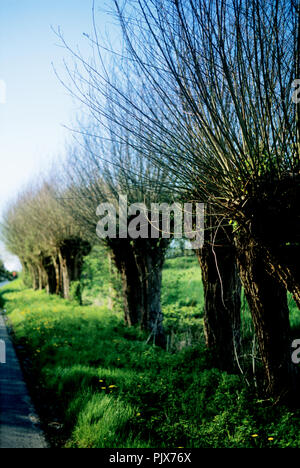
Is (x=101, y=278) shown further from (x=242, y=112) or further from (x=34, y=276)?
(x=34, y=276)

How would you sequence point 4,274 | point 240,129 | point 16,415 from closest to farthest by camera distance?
point 240,129, point 16,415, point 4,274

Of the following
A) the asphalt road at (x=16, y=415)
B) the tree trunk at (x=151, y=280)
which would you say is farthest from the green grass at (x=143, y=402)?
the tree trunk at (x=151, y=280)

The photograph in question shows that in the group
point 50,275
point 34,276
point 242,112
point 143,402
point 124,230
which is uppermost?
point 242,112

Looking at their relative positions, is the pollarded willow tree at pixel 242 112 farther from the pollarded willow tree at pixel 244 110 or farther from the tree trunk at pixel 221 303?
the tree trunk at pixel 221 303

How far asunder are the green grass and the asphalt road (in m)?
0.18

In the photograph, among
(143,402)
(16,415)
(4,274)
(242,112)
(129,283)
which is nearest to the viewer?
(242,112)

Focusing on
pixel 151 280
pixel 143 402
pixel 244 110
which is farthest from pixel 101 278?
pixel 244 110

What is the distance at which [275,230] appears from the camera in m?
3.72

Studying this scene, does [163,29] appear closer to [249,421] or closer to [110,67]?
[110,67]

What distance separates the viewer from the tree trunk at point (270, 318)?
4414 millimetres

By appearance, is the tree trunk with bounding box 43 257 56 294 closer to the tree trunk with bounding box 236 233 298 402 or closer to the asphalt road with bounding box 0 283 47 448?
the asphalt road with bounding box 0 283 47 448

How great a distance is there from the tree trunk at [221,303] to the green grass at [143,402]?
1.20 feet

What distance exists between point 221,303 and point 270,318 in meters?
2.15

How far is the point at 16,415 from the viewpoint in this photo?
529 cm
